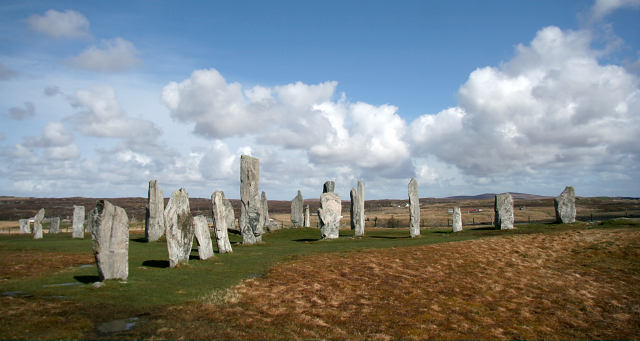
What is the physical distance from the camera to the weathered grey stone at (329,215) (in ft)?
90.5

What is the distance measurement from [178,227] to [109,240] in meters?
3.44

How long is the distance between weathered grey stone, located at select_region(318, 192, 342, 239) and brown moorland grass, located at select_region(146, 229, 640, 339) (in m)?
7.57

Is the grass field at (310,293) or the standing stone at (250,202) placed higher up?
the standing stone at (250,202)

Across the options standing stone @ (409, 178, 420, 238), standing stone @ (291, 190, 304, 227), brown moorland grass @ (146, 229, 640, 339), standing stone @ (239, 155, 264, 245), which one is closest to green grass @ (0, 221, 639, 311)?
brown moorland grass @ (146, 229, 640, 339)

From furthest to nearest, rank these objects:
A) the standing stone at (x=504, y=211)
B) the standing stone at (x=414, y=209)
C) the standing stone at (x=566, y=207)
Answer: the standing stone at (x=566, y=207)
the standing stone at (x=504, y=211)
the standing stone at (x=414, y=209)

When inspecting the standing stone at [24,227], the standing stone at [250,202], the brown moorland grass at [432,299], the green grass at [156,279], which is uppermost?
the standing stone at [250,202]

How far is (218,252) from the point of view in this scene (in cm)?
2089

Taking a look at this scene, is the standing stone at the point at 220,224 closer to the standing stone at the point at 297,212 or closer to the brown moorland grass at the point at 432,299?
the brown moorland grass at the point at 432,299

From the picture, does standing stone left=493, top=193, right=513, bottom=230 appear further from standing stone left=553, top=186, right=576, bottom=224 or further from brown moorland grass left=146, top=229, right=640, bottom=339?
brown moorland grass left=146, top=229, right=640, bottom=339

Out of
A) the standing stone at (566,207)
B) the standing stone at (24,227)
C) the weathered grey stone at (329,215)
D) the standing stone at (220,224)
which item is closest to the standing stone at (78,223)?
the standing stone at (24,227)

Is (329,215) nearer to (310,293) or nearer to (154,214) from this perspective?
(154,214)

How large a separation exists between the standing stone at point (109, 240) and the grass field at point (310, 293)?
0.84 meters

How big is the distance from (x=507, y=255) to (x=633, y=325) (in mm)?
8469

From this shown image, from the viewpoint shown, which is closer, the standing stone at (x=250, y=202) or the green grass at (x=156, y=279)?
the green grass at (x=156, y=279)
